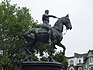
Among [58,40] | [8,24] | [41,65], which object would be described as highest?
[8,24]

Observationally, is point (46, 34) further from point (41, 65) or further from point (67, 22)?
point (41, 65)

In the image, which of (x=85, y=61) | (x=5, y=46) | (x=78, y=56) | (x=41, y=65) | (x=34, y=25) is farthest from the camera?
(x=78, y=56)

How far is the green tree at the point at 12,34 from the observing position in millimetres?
45375

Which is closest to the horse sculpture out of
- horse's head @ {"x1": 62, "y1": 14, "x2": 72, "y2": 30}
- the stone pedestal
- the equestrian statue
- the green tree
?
the equestrian statue

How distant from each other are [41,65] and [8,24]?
76.6 ft

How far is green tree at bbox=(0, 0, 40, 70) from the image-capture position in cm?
4538

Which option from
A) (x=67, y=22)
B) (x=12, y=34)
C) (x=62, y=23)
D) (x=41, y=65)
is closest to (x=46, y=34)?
(x=62, y=23)

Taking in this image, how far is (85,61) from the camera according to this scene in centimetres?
9931

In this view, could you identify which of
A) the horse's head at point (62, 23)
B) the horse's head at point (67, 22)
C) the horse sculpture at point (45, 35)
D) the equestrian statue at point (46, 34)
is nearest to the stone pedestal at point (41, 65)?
the equestrian statue at point (46, 34)

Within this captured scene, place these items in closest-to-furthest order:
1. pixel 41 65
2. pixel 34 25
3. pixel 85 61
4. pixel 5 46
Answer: pixel 41 65 < pixel 5 46 < pixel 34 25 < pixel 85 61

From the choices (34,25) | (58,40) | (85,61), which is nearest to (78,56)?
(85,61)

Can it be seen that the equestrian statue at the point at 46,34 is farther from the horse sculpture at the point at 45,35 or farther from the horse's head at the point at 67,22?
the horse's head at the point at 67,22

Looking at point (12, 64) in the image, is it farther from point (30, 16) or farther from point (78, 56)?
point (78, 56)

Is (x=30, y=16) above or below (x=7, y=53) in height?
above
